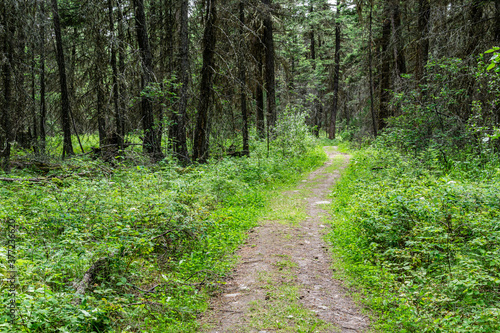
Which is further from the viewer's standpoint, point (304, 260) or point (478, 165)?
point (478, 165)

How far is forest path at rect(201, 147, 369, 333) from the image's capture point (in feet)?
11.4

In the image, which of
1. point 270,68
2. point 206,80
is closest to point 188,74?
point 206,80

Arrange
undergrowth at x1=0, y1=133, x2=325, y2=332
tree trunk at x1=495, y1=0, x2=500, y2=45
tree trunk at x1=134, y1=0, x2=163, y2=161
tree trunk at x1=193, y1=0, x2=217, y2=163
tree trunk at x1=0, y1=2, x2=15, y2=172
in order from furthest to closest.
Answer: tree trunk at x1=193, y1=0, x2=217, y2=163, tree trunk at x1=134, y1=0, x2=163, y2=161, tree trunk at x1=495, y1=0, x2=500, y2=45, tree trunk at x1=0, y1=2, x2=15, y2=172, undergrowth at x1=0, y1=133, x2=325, y2=332

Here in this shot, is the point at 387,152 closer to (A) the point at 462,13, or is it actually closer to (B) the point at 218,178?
(A) the point at 462,13

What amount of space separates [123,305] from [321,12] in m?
27.5

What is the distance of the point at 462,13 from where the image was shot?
372 inches

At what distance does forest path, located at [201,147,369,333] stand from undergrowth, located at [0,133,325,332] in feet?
1.06

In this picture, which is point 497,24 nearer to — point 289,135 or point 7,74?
point 289,135

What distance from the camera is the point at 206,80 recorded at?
10.8 meters

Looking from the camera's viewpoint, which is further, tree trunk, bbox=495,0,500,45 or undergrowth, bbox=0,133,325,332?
tree trunk, bbox=495,0,500,45

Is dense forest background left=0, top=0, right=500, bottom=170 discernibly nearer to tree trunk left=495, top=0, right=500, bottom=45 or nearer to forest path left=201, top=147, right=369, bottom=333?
tree trunk left=495, top=0, right=500, bottom=45

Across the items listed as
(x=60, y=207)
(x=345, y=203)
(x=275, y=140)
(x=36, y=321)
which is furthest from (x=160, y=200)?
(x=275, y=140)

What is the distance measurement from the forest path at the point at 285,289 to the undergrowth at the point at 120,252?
322 millimetres

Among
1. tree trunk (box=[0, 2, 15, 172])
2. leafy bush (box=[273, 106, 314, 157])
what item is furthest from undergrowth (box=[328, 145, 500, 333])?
tree trunk (box=[0, 2, 15, 172])
